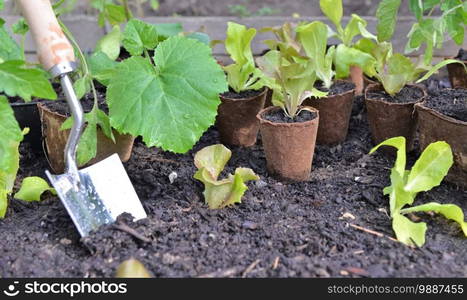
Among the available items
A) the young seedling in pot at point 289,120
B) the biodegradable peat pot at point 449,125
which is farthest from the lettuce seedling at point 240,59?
the biodegradable peat pot at point 449,125

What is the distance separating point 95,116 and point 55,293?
0.51 meters

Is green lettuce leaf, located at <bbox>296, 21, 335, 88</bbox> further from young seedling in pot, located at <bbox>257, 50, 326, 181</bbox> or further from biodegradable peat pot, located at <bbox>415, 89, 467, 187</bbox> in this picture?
biodegradable peat pot, located at <bbox>415, 89, 467, 187</bbox>

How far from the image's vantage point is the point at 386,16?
152cm

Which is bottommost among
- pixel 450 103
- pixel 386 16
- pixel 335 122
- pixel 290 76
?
pixel 335 122

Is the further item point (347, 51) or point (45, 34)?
point (347, 51)

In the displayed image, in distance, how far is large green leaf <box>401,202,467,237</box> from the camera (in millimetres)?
1289

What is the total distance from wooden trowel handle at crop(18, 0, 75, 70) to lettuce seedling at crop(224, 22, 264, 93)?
56cm

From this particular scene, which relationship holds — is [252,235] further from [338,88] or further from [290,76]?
[338,88]

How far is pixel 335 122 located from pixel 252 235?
1.99ft

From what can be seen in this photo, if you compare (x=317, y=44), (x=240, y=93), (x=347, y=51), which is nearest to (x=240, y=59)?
(x=240, y=93)

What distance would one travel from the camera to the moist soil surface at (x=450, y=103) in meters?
1.53

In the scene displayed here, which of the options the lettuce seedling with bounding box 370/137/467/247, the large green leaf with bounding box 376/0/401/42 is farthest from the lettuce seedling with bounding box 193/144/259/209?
the large green leaf with bounding box 376/0/401/42

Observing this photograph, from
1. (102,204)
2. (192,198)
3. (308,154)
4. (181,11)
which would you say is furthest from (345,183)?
(181,11)

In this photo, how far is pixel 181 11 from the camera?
318 cm
